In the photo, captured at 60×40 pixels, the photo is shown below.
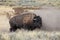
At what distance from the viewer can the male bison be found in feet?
4.65

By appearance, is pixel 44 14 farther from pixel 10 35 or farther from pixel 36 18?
pixel 10 35

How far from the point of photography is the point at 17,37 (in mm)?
1335

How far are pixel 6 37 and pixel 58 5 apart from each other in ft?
1.57

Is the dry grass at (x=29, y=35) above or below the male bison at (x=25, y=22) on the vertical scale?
below

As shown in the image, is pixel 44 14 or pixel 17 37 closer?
pixel 17 37

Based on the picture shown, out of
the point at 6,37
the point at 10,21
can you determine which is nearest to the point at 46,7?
the point at 10,21

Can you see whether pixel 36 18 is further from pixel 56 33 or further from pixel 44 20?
pixel 56 33

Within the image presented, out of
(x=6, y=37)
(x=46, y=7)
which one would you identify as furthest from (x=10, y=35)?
(x=46, y=7)

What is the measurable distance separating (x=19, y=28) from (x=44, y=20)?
0.65 feet

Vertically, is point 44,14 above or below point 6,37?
above

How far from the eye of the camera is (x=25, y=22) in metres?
1.43

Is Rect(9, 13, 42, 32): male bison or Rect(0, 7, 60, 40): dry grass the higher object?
Rect(9, 13, 42, 32): male bison

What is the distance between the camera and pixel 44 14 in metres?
1.49

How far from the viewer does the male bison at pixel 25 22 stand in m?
1.42
